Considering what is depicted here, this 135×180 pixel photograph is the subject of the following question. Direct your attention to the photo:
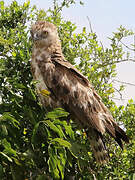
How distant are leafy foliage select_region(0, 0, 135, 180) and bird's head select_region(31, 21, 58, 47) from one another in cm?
8

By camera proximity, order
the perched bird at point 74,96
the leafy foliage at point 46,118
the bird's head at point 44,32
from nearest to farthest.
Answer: the leafy foliage at point 46,118, the perched bird at point 74,96, the bird's head at point 44,32

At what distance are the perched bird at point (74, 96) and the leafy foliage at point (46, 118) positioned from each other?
106mm

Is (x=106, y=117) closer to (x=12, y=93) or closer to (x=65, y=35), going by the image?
(x=65, y=35)

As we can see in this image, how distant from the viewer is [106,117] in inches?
150

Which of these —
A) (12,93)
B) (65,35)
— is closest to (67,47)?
(65,35)

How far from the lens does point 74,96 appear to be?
392cm

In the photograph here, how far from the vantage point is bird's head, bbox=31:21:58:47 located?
425 centimetres

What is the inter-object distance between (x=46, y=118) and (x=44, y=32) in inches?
90.2

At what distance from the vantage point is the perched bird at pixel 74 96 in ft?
12.0

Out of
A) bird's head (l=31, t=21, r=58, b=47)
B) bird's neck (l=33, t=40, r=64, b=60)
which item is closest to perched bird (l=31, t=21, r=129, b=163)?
bird's neck (l=33, t=40, r=64, b=60)

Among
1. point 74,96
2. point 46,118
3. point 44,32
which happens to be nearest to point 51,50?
point 44,32

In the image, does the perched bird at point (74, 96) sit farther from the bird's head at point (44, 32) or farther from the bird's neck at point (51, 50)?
the bird's head at point (44, 32)

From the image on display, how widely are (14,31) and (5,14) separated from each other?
29 cm

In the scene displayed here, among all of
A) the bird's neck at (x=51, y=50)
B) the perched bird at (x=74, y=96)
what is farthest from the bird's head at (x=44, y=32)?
the perched bird at (x=74, y=96)
